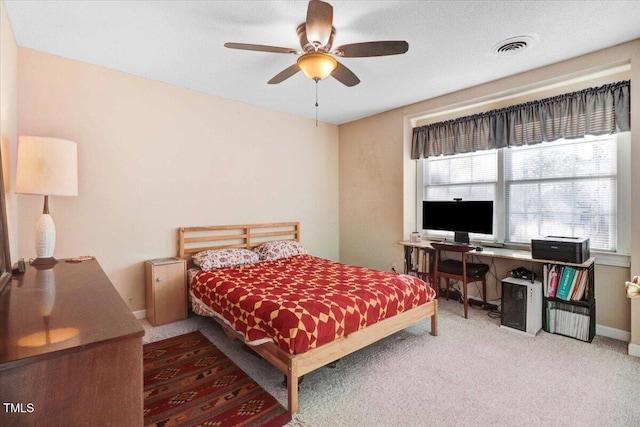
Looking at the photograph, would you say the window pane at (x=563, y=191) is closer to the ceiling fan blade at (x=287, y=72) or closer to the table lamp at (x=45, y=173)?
the ceiling fan blade at (x=287, y=72)

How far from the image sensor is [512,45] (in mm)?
2648

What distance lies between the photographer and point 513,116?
3.50 metres

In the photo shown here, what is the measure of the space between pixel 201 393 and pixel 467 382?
6.10ft

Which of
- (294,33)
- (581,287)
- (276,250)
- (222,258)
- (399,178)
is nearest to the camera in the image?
(294,33)

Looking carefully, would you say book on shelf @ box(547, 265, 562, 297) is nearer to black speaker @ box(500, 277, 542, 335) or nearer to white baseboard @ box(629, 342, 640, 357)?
black speaker @ box(500, 277, 542, 335)

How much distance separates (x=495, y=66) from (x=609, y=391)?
2.86 meters

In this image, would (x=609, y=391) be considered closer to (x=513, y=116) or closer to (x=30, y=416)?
(x=513, y=116)

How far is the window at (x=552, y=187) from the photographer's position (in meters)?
2.99

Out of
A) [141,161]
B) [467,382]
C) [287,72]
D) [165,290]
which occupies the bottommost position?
[467,382]

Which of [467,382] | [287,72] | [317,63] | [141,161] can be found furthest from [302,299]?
[141,161]

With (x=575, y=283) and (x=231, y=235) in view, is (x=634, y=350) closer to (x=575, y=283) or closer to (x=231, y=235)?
(x=575, y=283)

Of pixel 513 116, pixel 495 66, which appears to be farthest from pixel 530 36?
pixel 513 116

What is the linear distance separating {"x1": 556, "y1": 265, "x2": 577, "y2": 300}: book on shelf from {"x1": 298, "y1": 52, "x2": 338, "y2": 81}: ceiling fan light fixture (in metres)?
2.82

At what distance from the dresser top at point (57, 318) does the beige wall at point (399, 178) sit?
367 centimetres
